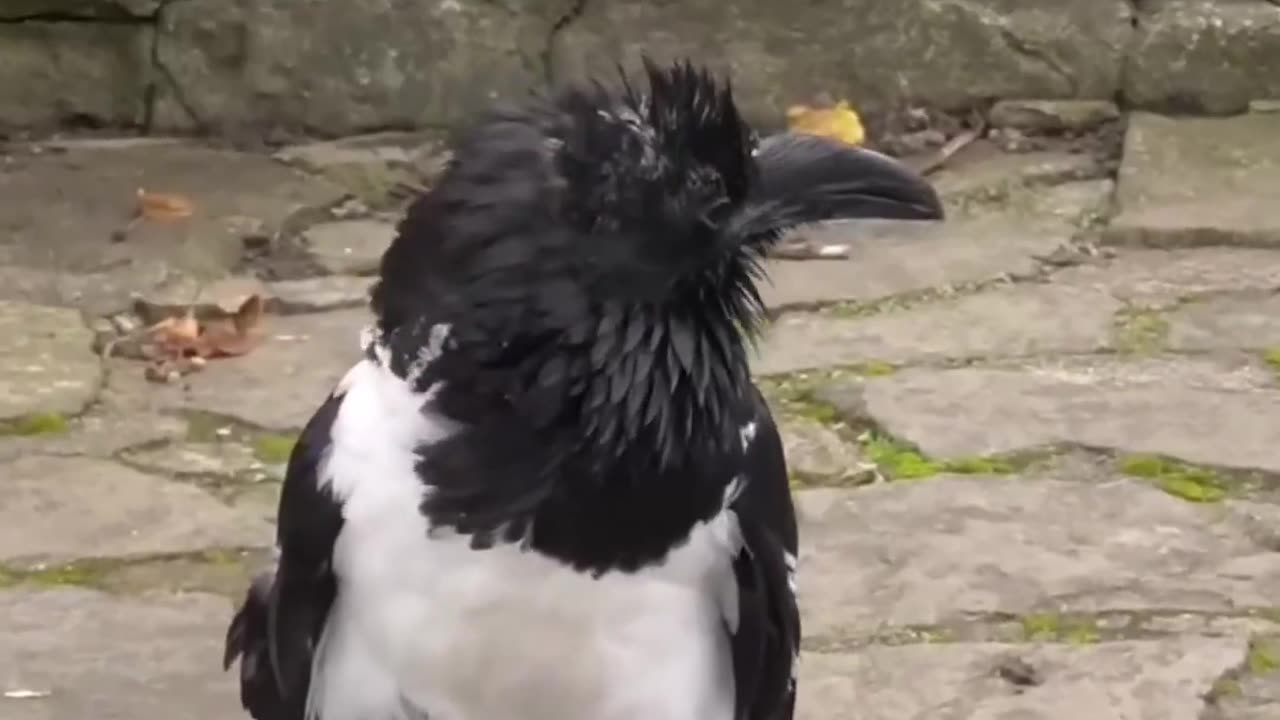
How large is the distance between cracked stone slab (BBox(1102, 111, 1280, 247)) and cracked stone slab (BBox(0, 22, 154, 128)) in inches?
69.4

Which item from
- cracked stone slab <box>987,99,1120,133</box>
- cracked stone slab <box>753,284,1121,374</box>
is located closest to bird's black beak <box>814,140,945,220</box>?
cracked stone slab <box>753,284,1121,374</box>

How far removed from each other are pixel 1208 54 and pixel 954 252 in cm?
81

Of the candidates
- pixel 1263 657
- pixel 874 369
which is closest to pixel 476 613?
pixel 1263 657

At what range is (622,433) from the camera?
1.74 metres

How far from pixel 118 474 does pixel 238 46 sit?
135cm

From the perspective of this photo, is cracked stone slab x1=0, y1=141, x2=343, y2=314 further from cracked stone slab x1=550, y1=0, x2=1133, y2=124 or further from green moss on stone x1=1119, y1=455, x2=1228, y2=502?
green moss on stone x1=1119, y1=455, x2=1228, y2=502

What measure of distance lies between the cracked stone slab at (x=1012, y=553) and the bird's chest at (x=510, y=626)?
0.65 metres

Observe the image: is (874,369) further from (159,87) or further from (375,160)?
(159,87)

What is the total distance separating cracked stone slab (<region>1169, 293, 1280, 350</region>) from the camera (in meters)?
3.32

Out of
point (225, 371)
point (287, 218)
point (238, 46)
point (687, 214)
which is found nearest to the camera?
point (687, 214)

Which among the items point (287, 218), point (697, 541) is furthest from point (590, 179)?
point (287, 218)

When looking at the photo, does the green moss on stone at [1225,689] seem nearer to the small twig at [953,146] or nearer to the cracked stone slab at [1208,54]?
the small twig at [953,146]

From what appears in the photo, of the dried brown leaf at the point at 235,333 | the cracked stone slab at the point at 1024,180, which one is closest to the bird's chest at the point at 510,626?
the dried brown leaf at the point at 235,333

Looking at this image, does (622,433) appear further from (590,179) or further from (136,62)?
(136,62)
